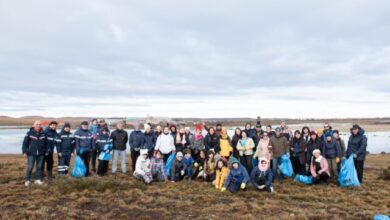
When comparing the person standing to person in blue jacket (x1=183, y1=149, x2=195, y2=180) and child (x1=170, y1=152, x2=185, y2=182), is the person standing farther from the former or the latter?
person in blue jacket (x1=183, y1=149, x2=195, y2=180)

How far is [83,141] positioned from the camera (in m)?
10.0

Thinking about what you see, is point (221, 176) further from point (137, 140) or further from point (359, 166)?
point (359, 166)

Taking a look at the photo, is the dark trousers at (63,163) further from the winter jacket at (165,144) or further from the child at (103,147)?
the winter jacket at (165,144)

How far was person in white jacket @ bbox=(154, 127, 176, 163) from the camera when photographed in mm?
10766

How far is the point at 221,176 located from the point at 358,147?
395 centimetres

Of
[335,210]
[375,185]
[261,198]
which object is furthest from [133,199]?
[375,185]

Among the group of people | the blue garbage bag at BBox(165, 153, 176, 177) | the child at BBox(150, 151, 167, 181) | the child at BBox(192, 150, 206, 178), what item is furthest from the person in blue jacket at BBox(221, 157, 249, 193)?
the blue garbage bag at BBox(165, 153, 176, 177)

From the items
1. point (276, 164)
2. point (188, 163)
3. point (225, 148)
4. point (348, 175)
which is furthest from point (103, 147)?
point (348, 175)

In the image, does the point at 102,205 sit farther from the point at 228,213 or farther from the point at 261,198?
the point at 261,198

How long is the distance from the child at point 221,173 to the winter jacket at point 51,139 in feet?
14.8

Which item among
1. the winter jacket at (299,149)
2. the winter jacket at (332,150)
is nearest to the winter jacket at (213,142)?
the winter jacket at (299,149)

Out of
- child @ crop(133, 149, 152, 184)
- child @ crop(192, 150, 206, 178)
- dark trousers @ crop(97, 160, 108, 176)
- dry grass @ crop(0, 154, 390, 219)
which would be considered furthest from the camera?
dark trousers @ crop(97, 160, 108, 176)

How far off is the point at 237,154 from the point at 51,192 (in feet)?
17.4

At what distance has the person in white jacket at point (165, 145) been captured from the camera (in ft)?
35.3
